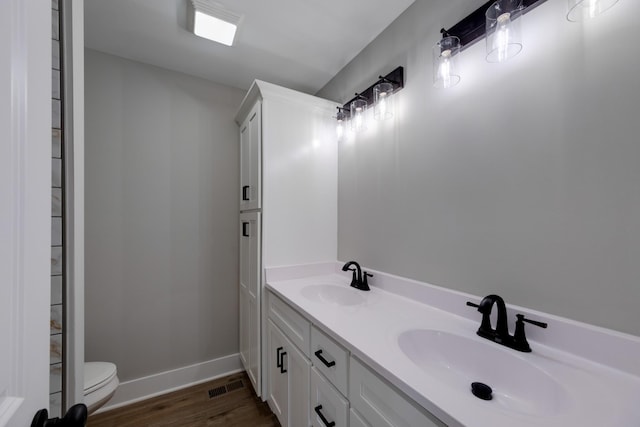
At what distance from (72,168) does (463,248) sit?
1438mm

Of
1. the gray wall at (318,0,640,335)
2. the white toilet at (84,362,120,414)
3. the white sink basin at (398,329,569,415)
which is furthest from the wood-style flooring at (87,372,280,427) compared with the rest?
the gray wall at (318,0,640,335)

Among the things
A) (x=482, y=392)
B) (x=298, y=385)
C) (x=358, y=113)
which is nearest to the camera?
(x=482, y=392)

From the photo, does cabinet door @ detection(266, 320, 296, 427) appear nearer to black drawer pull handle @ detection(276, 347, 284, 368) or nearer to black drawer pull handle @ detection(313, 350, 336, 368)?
black drawer pull handle @ detection(276, 347, 284, 368)

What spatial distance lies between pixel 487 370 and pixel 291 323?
86cm

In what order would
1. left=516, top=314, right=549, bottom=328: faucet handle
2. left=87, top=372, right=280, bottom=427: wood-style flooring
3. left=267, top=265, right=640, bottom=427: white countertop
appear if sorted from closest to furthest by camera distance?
left=267, top=265, right=640, bottom=427: white countertop
left=516, top=314, right=549, bottom=328: faucet handle
left=87, top=372, right=280, bottom=427: wood-style flooring

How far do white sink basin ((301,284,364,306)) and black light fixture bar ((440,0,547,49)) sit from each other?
1351 millimetres

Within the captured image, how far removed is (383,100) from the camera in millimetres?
1462

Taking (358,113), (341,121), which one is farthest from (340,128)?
(358,113)

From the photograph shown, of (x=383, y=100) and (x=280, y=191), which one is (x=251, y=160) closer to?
(x=280, y=191)

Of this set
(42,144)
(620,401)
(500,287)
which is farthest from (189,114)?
(620,401)

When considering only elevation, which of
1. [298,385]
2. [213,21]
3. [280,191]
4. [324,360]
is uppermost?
[213,21]

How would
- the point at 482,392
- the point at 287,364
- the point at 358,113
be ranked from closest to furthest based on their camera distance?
the point at 482,392 → the point at 287,364 → the point at 358,113

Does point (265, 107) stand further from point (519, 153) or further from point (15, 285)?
point (15, 285)

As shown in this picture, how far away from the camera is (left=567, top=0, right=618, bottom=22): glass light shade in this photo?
2.36 ft
